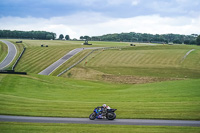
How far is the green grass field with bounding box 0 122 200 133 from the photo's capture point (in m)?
21.5

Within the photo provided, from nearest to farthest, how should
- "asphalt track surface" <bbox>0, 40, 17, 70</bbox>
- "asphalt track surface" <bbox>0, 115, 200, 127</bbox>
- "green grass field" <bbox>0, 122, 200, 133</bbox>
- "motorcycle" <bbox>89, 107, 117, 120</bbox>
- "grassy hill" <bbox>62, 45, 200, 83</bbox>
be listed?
"green grass field" <bbox>0, 122, 200, 133</bbox>, "asphalt track surface" <bbox>0, 115, 200, 127</bbox>, "motorcycle" <bbox>89, 107, 117, 120</bbox>, "grassy hill" <bbox>62, 45, 200, 83</bbox>, "asphalt track surface" <bbox>0, 40, 17, 70</bbox>

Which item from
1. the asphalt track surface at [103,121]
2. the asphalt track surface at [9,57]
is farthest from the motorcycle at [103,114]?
the asphalt track surface at [9,57]

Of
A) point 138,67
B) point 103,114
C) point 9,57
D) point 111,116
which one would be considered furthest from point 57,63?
point 111,116

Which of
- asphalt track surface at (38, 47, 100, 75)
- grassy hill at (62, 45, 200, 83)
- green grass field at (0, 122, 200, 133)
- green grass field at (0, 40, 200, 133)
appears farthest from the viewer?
asphalt track surface at (38, 47, 100, 75)

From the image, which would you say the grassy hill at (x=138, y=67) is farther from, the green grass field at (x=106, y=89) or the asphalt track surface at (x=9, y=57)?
the asphalt track surface at (x=9, y=57)

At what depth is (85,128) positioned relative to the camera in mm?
22297

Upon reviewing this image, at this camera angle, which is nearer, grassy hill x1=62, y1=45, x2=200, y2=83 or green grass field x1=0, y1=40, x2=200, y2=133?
green grass field x1=0, y1=40, x2=200, y2=133

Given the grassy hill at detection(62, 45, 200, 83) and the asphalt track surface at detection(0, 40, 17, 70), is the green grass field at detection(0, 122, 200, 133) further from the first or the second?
the asphalt track surface at detection(0, 40, 17, 70)

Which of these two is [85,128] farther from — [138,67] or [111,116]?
[138,67]

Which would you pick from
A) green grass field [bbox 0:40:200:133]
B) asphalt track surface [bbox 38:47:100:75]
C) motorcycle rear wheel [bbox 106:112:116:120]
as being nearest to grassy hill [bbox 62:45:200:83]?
green grass field [bbox 0:40:200:133]

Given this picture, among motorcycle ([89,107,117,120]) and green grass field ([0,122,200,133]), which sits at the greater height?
motorcycle ([89,107,117,120])

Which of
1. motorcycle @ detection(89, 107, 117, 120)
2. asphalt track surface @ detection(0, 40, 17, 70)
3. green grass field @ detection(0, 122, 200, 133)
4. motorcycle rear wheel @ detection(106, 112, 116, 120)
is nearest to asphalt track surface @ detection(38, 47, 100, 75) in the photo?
asphalt track surface @ detection(0, 40, 17, 70)

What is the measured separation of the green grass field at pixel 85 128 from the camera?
21.5 m

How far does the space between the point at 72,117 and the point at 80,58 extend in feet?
203
